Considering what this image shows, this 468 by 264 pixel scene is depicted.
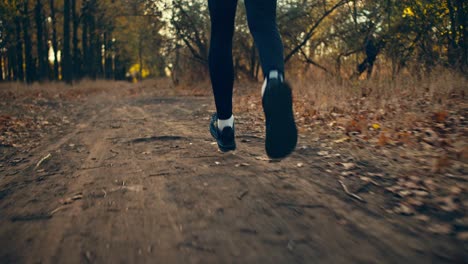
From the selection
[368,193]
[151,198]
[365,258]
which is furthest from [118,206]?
[368,193]

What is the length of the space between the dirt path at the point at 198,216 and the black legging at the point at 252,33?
671mm

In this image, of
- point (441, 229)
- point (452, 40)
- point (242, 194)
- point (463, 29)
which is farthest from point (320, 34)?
point (441, 229)

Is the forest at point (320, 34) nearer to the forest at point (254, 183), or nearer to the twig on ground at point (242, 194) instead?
the forest at point (254, 183)

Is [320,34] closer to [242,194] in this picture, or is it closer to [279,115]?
[279,115]

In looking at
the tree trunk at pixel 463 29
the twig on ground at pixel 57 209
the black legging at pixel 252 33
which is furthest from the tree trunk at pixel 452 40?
the twig on ground at pixel 57 209

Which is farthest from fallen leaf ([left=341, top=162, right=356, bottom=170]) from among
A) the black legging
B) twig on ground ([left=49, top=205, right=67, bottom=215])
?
twig on ground ([left=49, top=205, right=67, bottom=215])

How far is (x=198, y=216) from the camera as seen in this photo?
4.98 ft

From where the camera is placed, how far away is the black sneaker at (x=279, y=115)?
5.51 ft

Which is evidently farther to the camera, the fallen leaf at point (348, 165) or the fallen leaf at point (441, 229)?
the fallen leaf at point (348, 165)

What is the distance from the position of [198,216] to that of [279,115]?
633 mm

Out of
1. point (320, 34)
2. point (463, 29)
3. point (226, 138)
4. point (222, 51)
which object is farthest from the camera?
point (320, 34)

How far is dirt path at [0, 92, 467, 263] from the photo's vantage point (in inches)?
47.8

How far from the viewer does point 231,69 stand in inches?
80.5

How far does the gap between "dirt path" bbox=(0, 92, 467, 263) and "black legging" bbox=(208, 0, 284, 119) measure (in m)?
0.67
